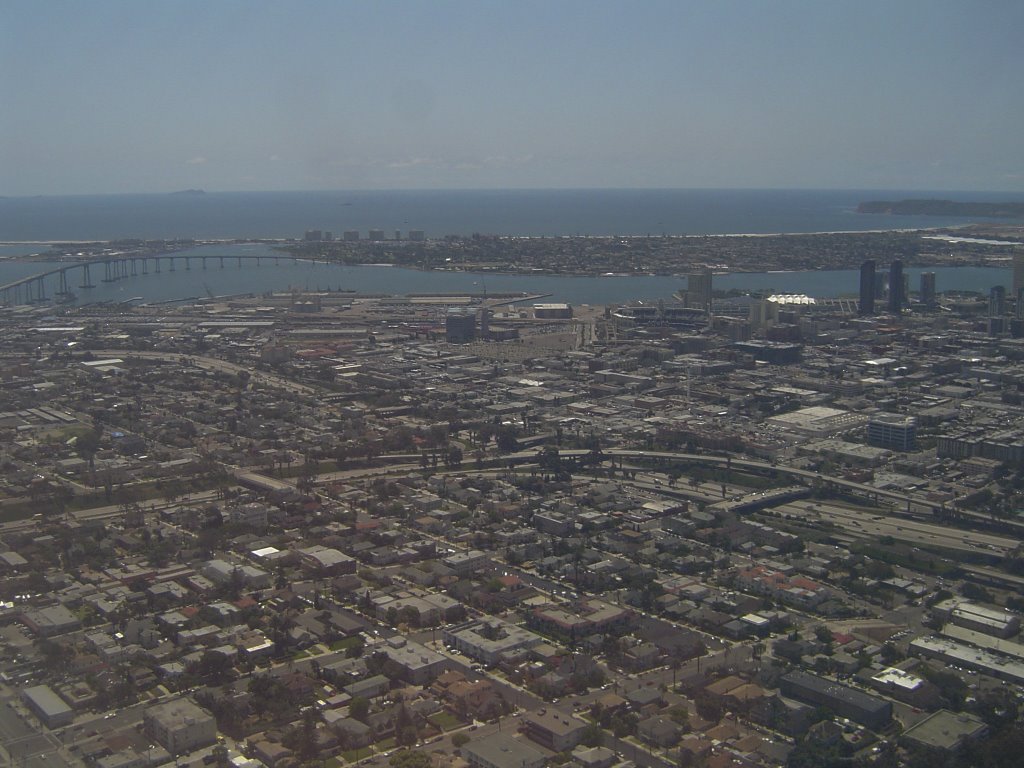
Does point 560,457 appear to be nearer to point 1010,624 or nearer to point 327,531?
point 327,531

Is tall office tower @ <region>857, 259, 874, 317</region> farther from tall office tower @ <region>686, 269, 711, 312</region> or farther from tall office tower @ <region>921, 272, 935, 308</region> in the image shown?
tall office tower @ <region>686, 269, 711, 312</region>

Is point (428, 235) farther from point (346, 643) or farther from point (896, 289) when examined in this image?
point (346, 643)

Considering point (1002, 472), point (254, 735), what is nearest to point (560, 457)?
point (1002, 472)

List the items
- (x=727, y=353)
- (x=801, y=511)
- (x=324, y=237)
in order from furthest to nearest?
(x=324, y=237) → (x=727, y=353) → (x=801, y=511)

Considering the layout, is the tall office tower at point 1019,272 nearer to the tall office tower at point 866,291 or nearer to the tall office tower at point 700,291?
the tall office tower at point 866,291

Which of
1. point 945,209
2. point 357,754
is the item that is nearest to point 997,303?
point 357,754
